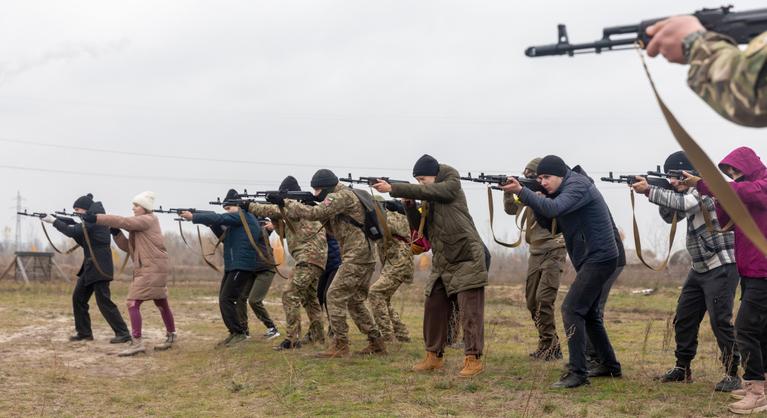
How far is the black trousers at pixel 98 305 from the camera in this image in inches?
504

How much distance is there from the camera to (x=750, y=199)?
656 cm

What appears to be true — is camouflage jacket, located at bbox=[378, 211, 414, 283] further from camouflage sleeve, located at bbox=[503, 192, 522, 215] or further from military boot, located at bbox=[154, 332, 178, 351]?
military boot, located at bbox=[154, 332, 178, 351]

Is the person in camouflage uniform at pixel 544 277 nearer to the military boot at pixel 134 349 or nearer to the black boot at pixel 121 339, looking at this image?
the military boot at pixel 134 349

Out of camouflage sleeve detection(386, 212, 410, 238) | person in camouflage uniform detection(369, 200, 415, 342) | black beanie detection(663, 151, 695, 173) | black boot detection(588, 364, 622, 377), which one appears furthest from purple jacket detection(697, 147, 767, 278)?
camouflage sleeve detection(386, 212, 410, 238)

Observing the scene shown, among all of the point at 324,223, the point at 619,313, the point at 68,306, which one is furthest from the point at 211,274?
the point at 324,223

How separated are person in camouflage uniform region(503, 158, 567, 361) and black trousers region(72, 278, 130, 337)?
6.36 metres

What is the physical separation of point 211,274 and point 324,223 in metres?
36.5

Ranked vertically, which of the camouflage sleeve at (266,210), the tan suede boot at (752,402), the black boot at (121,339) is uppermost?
the camouflage sleeve at (266,210)

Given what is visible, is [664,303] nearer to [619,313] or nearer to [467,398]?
[619,313]

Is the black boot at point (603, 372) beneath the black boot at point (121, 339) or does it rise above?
above

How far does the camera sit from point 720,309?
7.44 meters

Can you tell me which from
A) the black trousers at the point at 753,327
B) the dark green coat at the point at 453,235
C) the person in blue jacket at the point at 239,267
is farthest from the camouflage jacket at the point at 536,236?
the person in blue jacket at the point at 239,267

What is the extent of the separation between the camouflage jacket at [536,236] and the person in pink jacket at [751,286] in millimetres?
2772

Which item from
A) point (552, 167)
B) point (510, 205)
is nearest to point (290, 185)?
point (510, 205)
